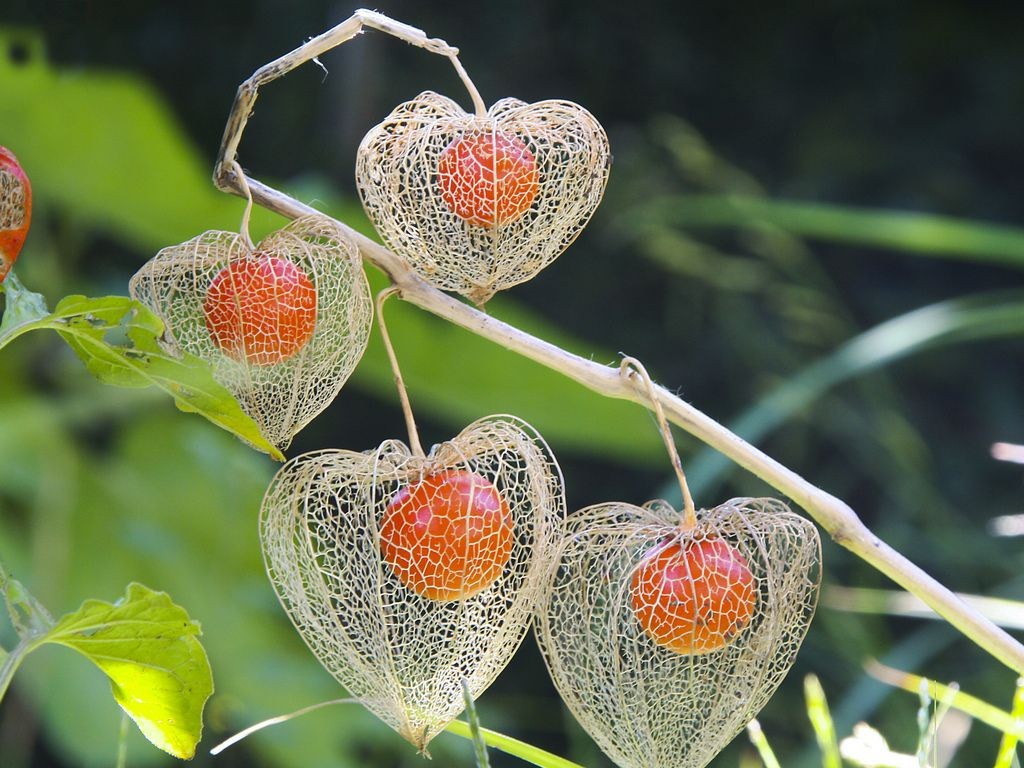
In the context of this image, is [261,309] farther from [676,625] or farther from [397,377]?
[676,625]

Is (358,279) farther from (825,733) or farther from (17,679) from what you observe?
(17,679)

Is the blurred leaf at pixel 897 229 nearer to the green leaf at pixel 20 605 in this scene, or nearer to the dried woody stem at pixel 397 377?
the dried woody stem at pixel 397 377

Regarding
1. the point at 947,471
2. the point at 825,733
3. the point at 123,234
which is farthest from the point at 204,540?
the point at 947,471

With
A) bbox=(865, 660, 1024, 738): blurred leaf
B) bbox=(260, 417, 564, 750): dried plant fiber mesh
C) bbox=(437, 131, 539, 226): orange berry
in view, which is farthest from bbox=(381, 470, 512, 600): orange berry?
bbox=(865, 660, 1024, 738): blurred leaf

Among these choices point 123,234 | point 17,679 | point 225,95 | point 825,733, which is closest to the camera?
point 825,733

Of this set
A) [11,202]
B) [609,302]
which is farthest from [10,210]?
[609,302]

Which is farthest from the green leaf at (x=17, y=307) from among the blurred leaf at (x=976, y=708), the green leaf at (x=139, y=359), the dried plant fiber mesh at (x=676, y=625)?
the blurred leaf at (x=976, y=708)
